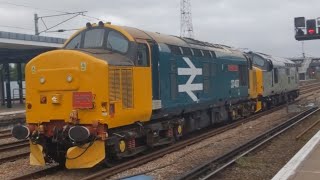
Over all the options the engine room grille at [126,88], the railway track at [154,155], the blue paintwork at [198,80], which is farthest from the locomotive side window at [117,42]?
the railway track at [154,155]

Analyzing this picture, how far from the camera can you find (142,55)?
11969 mm

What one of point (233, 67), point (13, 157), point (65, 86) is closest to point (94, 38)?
point (65, 86)

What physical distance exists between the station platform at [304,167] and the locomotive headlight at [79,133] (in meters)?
3.71

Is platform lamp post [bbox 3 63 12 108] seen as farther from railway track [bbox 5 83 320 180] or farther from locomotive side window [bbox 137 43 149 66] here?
locomotive side window [bbox 137 43 149 66]

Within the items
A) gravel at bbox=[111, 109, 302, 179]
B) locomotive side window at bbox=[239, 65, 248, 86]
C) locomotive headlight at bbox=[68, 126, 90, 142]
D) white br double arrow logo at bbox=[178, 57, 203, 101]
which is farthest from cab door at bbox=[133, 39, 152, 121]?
locomotive side window at bbox=[239, 65, 248, 86]

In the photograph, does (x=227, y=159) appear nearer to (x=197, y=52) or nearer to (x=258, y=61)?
(x=197, y=52)

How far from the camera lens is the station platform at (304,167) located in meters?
8.70

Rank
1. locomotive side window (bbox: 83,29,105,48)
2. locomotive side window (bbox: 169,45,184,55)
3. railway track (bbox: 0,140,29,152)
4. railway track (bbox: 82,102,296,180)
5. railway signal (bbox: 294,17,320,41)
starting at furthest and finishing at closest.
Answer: railway signal (bbox: 294,17,320,41), railway track (bbox: 0,140,29,152), locomotive side window (bbox: 169,45,184,55), locomotive side window (bbox: 83,29,105,48), railway track (bbox: 82,102,296,180)

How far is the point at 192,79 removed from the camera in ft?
49.7

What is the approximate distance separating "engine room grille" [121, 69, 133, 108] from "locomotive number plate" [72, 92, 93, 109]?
1.01m

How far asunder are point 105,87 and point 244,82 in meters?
12.2

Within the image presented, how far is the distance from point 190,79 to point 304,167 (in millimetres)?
6054

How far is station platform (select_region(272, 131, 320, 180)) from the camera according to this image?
28.6 feet

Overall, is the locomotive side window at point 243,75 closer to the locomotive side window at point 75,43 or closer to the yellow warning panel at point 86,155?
the locomotive side window at point 75,43
